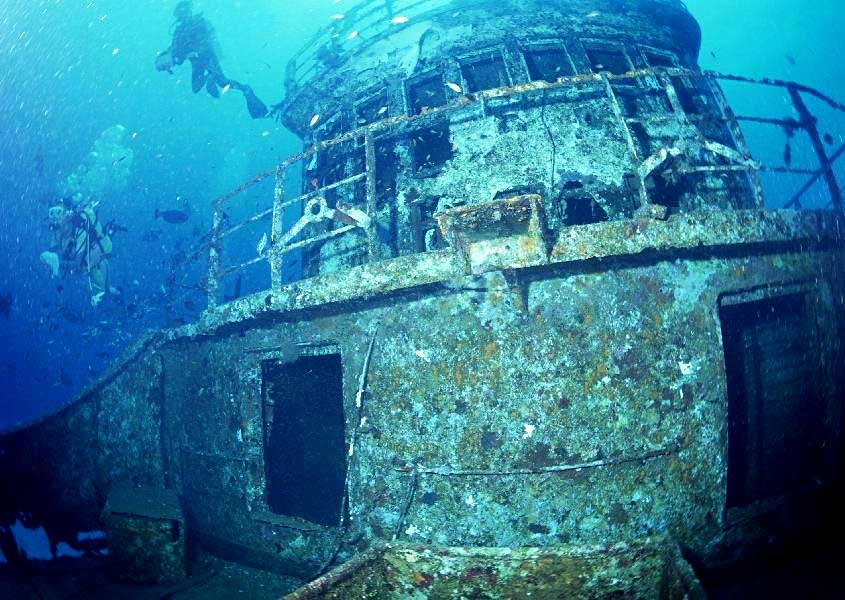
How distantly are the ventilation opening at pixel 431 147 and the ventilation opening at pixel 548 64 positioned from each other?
2013mm

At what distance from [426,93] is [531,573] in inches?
310

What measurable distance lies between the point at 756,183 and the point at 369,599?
498cm

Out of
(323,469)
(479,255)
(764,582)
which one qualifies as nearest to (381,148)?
(479,255)

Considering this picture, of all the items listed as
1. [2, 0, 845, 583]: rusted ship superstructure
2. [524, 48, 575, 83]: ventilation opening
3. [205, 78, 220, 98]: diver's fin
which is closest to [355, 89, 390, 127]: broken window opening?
[524, 48, 575, 83]: ventilation opening

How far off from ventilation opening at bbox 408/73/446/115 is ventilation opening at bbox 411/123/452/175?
0.62 metres

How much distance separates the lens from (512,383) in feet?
10.7

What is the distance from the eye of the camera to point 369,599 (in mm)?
3014

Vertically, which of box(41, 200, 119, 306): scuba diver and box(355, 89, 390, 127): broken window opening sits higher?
box(41, 200, 119, 306): scuba diver

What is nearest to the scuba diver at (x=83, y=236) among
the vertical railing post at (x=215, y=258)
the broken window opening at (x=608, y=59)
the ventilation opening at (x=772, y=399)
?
the vertical railing post at (x=215, y=258)

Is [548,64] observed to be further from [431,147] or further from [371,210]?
[371,210]

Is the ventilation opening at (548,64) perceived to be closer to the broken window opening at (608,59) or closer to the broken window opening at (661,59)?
the broken window opening at (608,59)

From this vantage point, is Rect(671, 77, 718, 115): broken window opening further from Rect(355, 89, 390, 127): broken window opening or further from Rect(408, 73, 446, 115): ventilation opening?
Rect(355, 89, 390, 127): broken window opening

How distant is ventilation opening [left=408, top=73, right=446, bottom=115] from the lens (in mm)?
7703

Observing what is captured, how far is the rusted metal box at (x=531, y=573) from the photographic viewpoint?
9.25 ft
